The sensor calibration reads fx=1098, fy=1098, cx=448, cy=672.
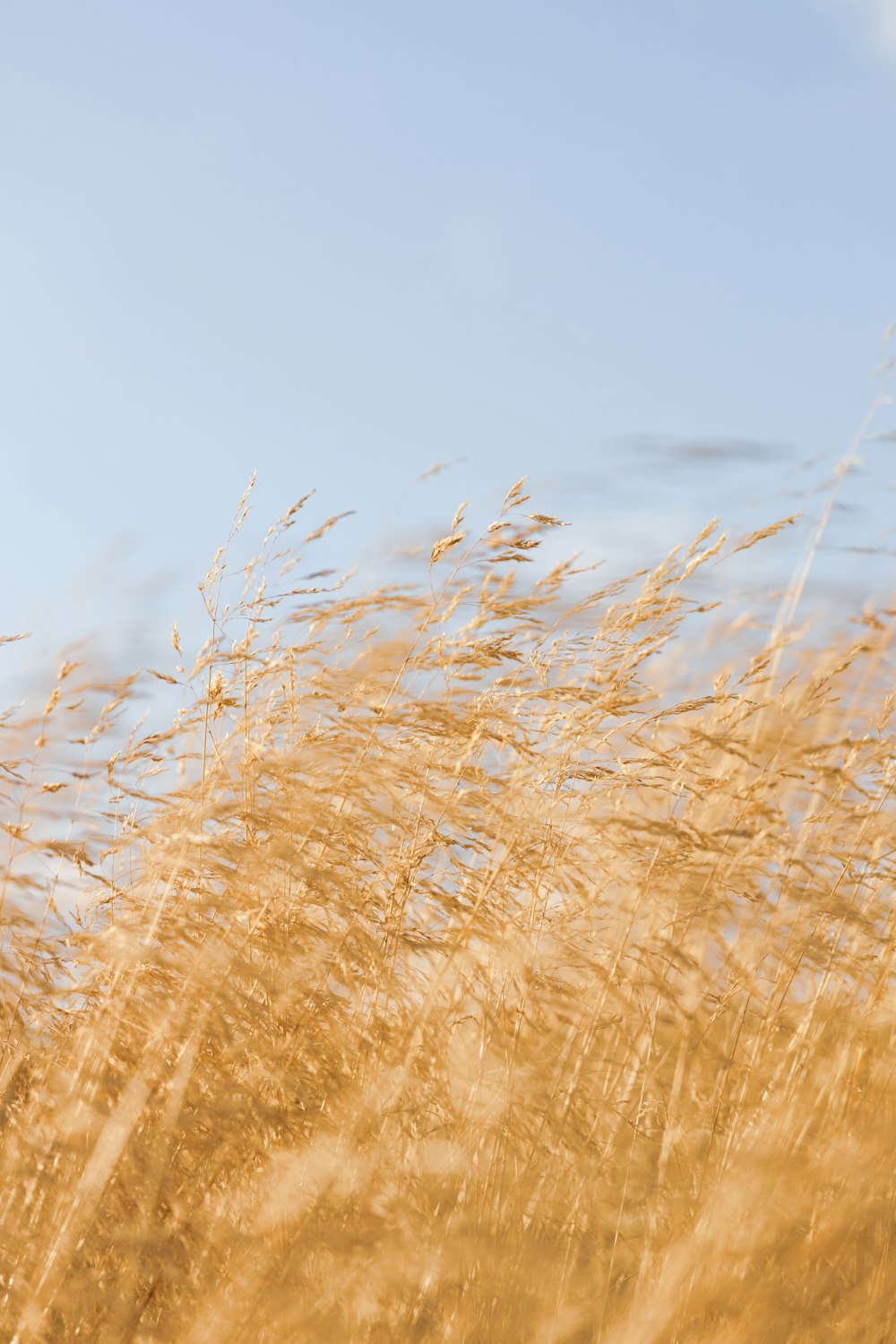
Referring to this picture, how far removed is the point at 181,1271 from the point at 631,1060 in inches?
32.9

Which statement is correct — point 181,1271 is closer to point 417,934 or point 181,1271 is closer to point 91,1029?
point 91,1029

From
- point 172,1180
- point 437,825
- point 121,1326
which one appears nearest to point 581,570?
point 437,825

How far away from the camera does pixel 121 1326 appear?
148 centimetres

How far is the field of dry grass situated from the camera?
1.47 metres

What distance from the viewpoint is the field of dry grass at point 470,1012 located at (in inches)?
57.7

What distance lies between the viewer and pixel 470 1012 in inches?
73.5

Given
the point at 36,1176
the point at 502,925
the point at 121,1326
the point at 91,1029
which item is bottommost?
the point at 121,1326

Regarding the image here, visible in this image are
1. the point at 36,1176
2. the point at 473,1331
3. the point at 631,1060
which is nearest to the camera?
the point at 473,1331

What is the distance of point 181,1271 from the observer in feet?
4.99

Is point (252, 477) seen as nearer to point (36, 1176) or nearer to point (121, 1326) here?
point (36, 1176)

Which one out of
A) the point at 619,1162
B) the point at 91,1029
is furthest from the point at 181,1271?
the point at 619,1162

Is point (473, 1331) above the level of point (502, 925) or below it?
below

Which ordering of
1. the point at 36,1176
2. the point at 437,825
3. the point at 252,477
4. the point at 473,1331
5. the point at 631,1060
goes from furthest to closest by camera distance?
the point at 252,477, the point at 631,1060, the point at 437,825, the point at 36,1176, the point at 473,1331

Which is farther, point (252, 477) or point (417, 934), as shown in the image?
point (252, 477)
